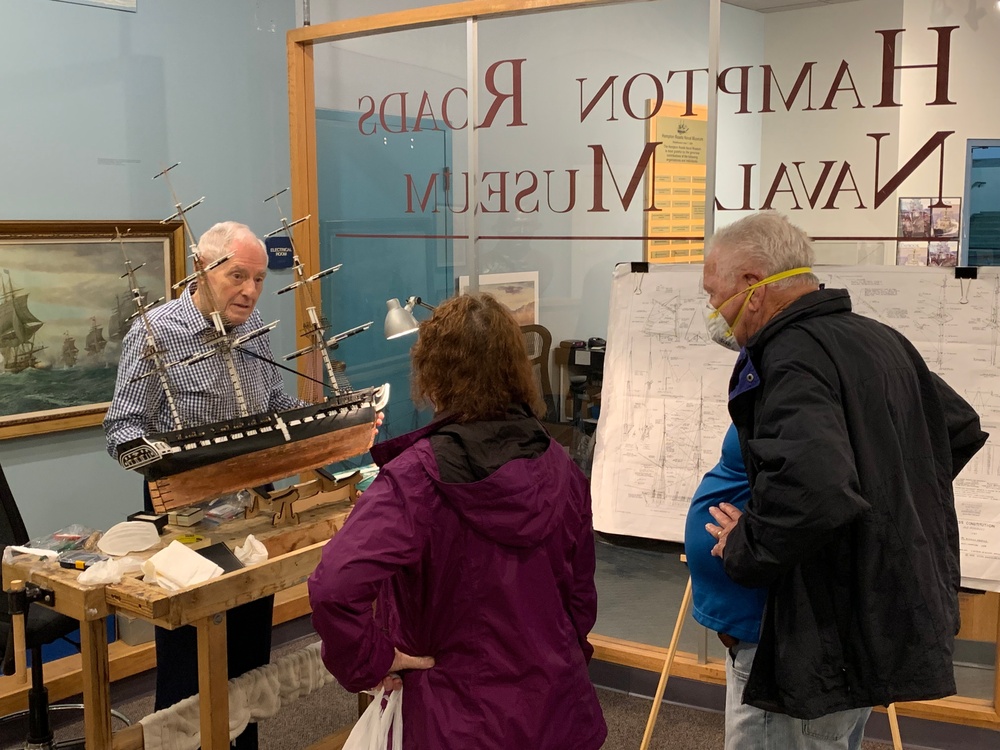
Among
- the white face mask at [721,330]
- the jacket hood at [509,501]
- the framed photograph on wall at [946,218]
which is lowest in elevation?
the jacket hood at [509,501]

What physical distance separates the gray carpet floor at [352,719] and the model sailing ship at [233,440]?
1.01m

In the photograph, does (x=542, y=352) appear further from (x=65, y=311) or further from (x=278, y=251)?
(x=65, y=311)

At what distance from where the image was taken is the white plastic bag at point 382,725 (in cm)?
174

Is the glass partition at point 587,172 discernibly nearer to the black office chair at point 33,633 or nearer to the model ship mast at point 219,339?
the model ship mast at point 219,339

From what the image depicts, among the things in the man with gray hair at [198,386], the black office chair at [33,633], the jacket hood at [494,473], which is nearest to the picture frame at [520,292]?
the man with gray hair at [198,386]

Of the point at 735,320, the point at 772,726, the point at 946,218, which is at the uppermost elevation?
the point at 946,218

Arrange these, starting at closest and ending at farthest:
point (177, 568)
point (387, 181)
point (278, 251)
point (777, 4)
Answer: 1. point (177, 568)
2. point (777, 4)
3. point (387, 181)
4. point (278, 251)

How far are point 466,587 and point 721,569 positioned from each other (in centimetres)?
59

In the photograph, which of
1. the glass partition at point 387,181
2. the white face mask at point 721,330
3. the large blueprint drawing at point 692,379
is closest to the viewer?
the white face mask at point 721,330

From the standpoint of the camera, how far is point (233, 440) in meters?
2.40

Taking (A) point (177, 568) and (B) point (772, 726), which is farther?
(A) point (177, 568)

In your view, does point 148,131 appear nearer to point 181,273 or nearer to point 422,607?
point 181,273

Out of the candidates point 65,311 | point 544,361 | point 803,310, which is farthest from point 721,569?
point 65,311

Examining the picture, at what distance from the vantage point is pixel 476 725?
1.67 m
